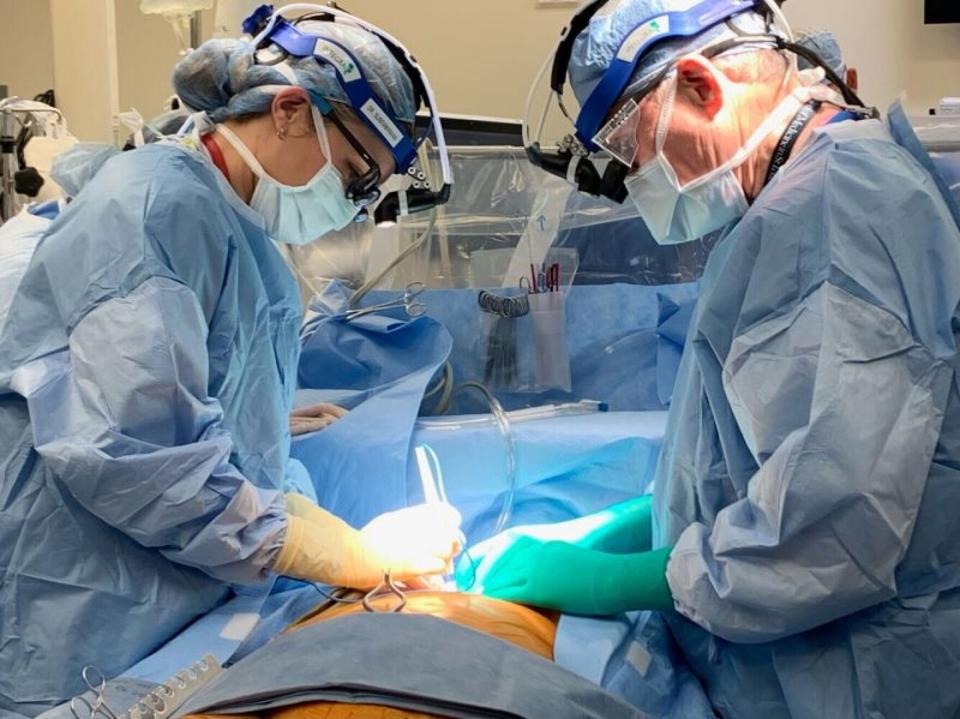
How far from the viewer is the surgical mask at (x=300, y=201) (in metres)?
1.62

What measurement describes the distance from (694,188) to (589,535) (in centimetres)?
58

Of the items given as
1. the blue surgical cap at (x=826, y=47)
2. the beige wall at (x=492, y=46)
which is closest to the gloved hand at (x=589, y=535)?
the blue surgical cap at (x=826, y=47)

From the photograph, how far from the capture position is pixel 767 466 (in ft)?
3.81

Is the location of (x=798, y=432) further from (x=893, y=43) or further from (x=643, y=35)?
(x=893, y=43)

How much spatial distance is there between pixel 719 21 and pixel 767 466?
65cm

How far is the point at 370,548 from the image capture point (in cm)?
151

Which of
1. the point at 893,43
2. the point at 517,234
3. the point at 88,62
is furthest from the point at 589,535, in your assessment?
the point at 893,43

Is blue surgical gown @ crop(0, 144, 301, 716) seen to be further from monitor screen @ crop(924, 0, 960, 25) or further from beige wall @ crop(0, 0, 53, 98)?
beige wall @ crop(0, 0, 53, 98)

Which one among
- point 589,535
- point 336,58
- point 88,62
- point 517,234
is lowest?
point 589,535

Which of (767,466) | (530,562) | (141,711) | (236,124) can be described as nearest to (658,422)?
(530,562)

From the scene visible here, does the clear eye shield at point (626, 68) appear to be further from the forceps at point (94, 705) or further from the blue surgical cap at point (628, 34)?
the forceps at point (94, 705)

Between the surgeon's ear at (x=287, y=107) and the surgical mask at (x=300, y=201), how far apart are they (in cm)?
3

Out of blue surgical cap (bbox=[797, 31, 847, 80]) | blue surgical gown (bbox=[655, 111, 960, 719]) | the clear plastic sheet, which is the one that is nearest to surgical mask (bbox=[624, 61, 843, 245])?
blue surgical gown (bbox=[655, 111, 960, 719])

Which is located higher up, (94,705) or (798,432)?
(798,432)
